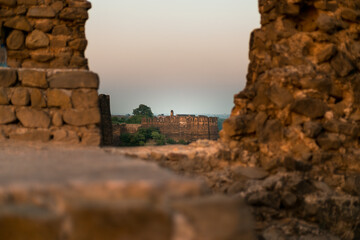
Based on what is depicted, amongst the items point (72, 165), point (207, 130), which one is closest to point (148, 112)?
point (207, 130)

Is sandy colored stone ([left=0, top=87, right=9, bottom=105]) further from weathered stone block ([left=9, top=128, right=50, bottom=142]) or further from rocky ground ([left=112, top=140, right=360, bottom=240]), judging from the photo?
rocky ground ([left=112, top=140, right=360, bottom=240])

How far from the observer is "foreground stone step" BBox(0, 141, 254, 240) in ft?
3.76

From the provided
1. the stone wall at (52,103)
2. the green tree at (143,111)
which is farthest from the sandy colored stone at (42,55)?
the green tree at (143,111)

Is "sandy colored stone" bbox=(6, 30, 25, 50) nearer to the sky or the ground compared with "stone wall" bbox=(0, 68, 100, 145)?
nearer to the sky

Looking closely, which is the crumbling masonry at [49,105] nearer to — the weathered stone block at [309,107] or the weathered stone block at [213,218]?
the weathered stone block at [309,107]

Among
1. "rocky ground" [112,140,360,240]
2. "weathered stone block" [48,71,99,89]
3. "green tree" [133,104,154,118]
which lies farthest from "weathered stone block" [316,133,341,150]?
"green tree" [133,104,154,118]

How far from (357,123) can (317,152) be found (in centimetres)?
62

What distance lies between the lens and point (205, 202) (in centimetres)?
120

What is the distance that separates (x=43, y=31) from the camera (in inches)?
168

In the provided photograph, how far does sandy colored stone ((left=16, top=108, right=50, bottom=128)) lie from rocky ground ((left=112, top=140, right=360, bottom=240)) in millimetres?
841

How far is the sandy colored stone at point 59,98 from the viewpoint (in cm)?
361

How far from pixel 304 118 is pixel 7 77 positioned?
10.9ft

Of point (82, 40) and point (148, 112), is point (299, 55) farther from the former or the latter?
point (148, 112)

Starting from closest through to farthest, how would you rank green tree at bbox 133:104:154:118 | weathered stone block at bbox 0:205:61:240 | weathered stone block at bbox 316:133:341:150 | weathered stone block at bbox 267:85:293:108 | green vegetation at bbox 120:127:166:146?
weathered stone block at bbox 0:205:61:240 → weathered stone block at bbox 316:133:341:150 → weathered stone block at bbox 267:85:293:108 → green vegetation at bbox 120:127:166:146 → green tree at bbox 133:104:154:118
